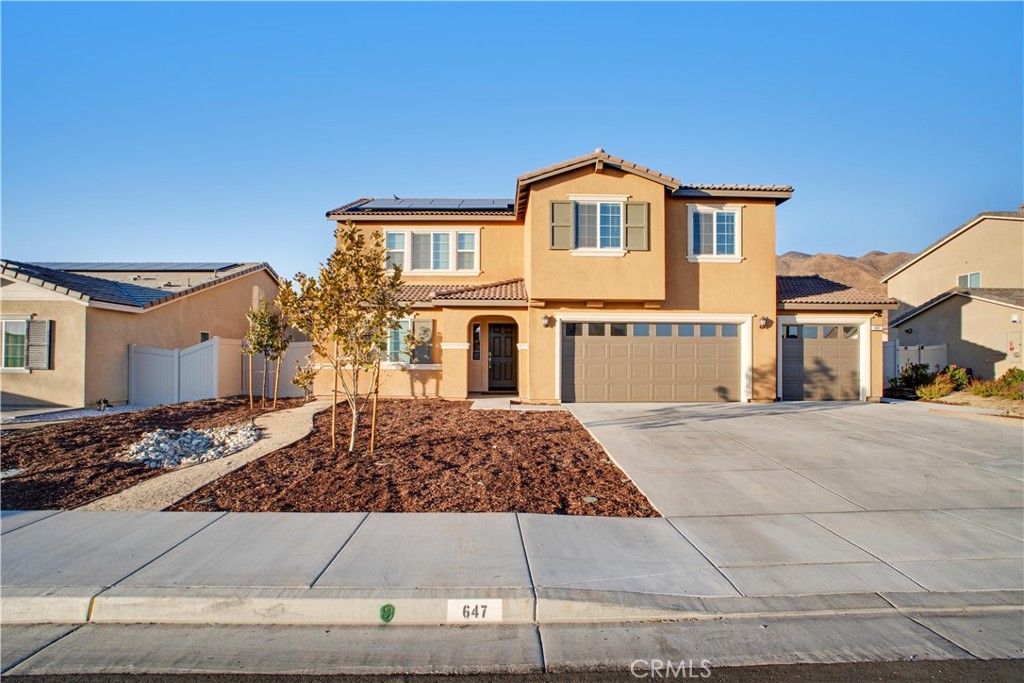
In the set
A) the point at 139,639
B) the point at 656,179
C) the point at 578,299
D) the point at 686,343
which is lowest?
the point at 139,639

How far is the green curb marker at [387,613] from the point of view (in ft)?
13.6

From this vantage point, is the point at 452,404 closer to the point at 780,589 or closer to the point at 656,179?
the point at 656,179

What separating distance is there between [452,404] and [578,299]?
15.0 feet

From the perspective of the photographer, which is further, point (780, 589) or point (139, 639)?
point (780, 589)

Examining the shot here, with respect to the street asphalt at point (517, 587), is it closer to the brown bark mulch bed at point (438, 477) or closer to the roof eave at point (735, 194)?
the brown bark mulch bed at point (438, 477)

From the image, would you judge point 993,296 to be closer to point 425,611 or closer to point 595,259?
point 595,259

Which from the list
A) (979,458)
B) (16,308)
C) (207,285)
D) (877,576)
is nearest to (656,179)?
(979,458)

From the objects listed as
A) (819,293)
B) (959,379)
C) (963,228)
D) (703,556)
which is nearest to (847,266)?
(963,228)

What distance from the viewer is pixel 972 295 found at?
22469 millimetres

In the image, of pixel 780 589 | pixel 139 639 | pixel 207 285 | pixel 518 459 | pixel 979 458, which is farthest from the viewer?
pixel 207 285

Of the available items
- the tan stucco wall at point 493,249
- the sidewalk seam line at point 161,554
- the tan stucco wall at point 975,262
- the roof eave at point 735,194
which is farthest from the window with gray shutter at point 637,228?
the tan stucco wall at point 975,262

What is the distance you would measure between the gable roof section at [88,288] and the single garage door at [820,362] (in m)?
19.9

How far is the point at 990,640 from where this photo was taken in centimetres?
400

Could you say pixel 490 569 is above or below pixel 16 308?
below
